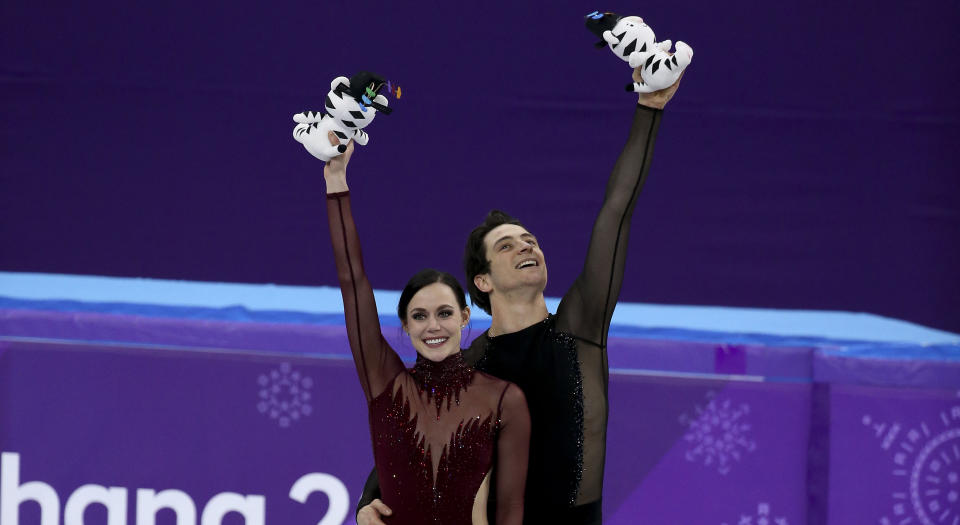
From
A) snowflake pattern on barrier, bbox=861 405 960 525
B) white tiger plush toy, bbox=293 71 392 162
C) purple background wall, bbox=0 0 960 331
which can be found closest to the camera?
white tiger plush toy, bbox=293 71 392 162

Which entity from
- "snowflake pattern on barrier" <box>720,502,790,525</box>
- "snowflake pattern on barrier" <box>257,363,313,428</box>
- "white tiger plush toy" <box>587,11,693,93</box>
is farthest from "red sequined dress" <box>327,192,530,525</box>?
"snowflake pattern on barrier" <box>720,502,790,525</box>

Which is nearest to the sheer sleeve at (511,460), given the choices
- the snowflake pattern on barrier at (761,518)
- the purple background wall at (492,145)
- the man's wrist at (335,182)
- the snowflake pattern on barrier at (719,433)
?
the man's wrist at (335,182)

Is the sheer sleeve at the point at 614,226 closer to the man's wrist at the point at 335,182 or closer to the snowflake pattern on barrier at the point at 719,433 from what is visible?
the man's wrist at the point at 335,182

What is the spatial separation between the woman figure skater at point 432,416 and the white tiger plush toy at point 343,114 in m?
0.04

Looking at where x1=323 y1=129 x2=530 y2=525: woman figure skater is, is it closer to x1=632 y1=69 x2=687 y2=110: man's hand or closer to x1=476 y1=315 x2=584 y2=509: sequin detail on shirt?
x1=476 y1=315 x2=584 y2=509: sequin detail on shirt

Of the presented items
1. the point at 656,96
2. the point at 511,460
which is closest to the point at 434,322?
the point at 511,460

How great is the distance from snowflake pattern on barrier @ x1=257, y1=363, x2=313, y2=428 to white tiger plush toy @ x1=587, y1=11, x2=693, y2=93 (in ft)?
5.21

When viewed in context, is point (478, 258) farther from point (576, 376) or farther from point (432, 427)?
point (432, 427)

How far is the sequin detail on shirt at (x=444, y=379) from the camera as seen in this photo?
89.6 inches

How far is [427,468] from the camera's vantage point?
7.36ft

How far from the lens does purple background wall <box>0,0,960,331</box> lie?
3.96 m

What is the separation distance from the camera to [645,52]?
225cm

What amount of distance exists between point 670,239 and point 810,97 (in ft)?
2.38

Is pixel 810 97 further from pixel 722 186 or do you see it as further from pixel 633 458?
pixel 633 458
